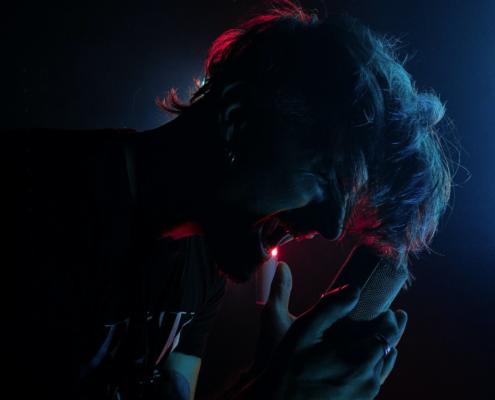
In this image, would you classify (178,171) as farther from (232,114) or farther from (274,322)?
(274,322)

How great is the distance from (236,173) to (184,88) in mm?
2088

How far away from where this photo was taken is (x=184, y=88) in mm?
3072

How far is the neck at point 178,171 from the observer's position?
45.9 inches

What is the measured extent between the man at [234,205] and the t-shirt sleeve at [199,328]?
0.52 feet

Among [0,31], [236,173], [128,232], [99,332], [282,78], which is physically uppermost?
[0,31]

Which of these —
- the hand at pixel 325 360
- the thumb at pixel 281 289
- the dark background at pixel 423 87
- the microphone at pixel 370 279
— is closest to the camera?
the hand at pixel 325 360

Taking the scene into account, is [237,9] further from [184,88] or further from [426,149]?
[426,149]

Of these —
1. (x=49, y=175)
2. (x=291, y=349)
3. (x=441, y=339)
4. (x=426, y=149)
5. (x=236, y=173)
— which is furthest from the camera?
(x=441, y=339)

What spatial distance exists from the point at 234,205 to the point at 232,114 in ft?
0.96

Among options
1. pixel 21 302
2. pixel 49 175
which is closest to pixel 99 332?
pixel 21 302

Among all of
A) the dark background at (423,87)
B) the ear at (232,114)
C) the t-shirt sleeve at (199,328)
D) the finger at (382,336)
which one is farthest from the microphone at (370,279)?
the dark background at (423,87)

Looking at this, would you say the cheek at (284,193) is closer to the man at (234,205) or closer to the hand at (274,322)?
the man at (234,205)

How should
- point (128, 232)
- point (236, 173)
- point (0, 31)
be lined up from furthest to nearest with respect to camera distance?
1. point (0, 31)
2. point (236, 173)
3. point (128, 232)

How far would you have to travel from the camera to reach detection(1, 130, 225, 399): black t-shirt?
0.90m
